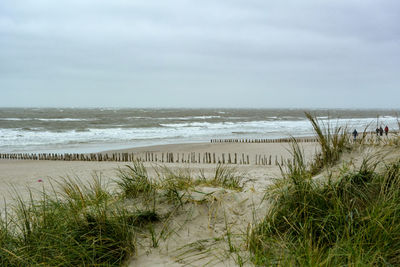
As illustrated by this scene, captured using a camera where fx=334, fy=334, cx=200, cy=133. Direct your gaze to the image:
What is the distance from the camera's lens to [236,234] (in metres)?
3.84

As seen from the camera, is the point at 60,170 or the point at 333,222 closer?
the point at 333,222

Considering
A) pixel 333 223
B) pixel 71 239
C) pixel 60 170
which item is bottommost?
pixel 60 170

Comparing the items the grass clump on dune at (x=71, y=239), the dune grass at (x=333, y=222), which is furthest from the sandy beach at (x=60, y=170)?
the grass clump on dune at (x=71, y=239)

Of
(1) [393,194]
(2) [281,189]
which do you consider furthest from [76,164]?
(1) [393,194]

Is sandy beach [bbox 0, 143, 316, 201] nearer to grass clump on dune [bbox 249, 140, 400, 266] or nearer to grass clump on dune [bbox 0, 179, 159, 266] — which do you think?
grass clump on dune [bbox 249, 140, 400, 266]

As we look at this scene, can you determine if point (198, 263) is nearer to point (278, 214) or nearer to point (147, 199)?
point (278, 214)

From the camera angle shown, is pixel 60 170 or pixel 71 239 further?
pixel 60 170

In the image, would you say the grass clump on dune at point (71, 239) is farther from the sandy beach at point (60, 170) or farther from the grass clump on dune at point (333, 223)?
the sandy beach at point (60, 170)

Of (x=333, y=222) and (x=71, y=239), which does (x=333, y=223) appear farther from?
(x=71, y=239)

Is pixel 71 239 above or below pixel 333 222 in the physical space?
below

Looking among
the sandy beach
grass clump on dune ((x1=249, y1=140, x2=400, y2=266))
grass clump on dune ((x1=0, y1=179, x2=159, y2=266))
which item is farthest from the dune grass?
the sandy beach

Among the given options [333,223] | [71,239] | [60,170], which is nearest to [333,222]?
[333,223]

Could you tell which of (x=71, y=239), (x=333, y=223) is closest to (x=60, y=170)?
(x=71, y=239)

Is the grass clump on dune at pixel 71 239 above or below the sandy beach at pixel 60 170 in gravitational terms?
above
